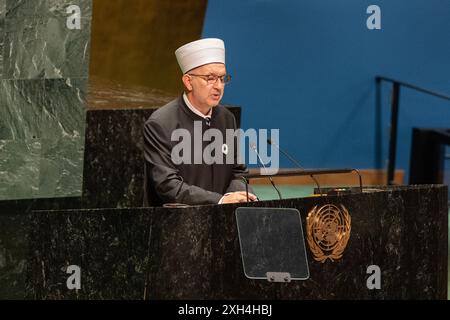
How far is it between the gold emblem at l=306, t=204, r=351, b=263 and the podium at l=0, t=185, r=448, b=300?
0.06 ft

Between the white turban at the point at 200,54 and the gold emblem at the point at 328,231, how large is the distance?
983mm

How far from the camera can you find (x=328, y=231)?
489cm

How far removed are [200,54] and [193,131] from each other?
0.32 m

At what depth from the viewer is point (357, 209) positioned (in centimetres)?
497

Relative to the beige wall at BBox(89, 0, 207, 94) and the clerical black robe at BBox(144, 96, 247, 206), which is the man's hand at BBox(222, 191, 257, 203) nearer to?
the clerical black robe at BBox(144, 96, 247, 206)

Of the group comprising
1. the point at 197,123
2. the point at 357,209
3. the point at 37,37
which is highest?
the point at 37,37

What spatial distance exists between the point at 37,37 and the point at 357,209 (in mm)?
1902

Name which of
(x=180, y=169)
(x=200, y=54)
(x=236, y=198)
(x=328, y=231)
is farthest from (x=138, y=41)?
(x=328, y=231)

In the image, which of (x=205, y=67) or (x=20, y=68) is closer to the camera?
(x=205, y=67)

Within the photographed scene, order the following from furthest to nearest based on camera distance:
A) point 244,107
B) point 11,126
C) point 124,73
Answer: point 244,107 < point 124,73 < point 11,126

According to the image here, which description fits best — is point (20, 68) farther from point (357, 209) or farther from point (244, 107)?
point (244, 107)
